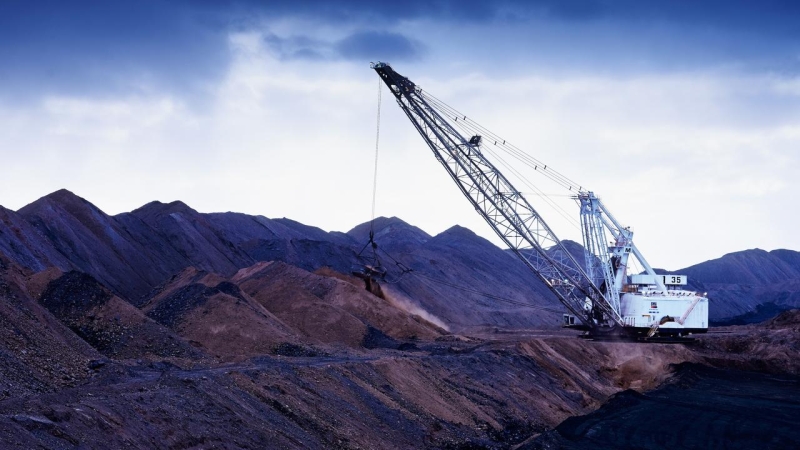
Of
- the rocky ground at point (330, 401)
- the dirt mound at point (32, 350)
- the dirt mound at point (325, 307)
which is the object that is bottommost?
the rocky ground at point (330, 401)

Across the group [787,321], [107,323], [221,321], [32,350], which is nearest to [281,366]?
[32,350]

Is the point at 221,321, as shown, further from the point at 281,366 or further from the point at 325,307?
the point at 281,366

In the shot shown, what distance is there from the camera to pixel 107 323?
25.4 m

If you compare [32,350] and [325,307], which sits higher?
[325,307]

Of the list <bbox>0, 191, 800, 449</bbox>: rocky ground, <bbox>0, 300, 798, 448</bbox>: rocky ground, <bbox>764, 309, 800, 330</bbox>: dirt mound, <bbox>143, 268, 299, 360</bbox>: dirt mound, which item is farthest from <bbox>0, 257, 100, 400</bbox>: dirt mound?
<bbox>764, 309, 800, 330</bbox>: dirt mound

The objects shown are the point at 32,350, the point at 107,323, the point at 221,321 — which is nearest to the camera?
the point at 32,350

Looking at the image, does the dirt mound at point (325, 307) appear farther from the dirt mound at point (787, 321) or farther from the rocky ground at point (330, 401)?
the dirt mound at point (787, 321)

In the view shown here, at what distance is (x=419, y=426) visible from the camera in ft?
65.6

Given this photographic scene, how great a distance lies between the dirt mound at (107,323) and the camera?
24.2m

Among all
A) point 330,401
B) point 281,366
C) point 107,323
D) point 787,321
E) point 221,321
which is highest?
point 787,321

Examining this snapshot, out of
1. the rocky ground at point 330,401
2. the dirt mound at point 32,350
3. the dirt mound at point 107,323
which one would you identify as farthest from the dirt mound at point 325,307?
the dirt mound at point 32,350

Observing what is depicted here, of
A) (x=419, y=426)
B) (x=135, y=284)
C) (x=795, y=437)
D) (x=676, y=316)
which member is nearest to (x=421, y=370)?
(x=419, y=426)

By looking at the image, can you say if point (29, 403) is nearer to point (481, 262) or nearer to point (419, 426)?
point (419, 426)

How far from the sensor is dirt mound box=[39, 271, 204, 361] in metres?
24.2
